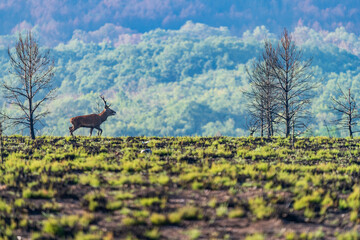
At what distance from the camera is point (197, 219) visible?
7961 millimetres

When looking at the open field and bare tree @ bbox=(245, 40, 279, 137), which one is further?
bare tree @ bbox=(245, 40, 279, 137)

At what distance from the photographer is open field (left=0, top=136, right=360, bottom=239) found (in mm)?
7395

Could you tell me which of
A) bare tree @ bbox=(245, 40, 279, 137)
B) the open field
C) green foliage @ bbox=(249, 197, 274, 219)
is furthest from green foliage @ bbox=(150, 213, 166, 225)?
bare tree @ bbox=(245, 40, 279, 137)

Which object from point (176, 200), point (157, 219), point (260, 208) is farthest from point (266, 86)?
point (157, 219)

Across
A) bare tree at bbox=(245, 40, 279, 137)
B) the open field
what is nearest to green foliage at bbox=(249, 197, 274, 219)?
the open field

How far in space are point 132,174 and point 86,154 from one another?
4.20 metres

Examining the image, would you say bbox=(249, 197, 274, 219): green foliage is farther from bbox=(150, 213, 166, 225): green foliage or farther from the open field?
bbox=(150, 213, 166, 225): green foliage

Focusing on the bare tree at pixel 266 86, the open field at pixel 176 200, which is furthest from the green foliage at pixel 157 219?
the bare tree at pixel 266 86

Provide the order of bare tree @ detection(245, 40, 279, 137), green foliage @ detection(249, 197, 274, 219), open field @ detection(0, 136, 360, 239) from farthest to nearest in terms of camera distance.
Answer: bare tree @ detection(245, 40, 279, 137), green foliage @ detection(249, 197, 274, 219), open field @ detection(0, 136, 360, 239)

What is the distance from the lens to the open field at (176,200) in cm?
739

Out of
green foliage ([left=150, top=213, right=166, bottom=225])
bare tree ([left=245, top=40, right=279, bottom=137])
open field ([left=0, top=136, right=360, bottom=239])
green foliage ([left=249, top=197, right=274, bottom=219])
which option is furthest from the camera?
bare tree ([left=245, top=40, right=279, bottom=137])

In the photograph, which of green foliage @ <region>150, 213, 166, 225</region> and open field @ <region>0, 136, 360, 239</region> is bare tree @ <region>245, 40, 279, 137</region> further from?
green foliage @ <region>150, 213, 166, 225</region>

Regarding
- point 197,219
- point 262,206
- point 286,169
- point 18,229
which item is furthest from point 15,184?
point 286,169

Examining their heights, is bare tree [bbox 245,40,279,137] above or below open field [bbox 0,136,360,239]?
above
